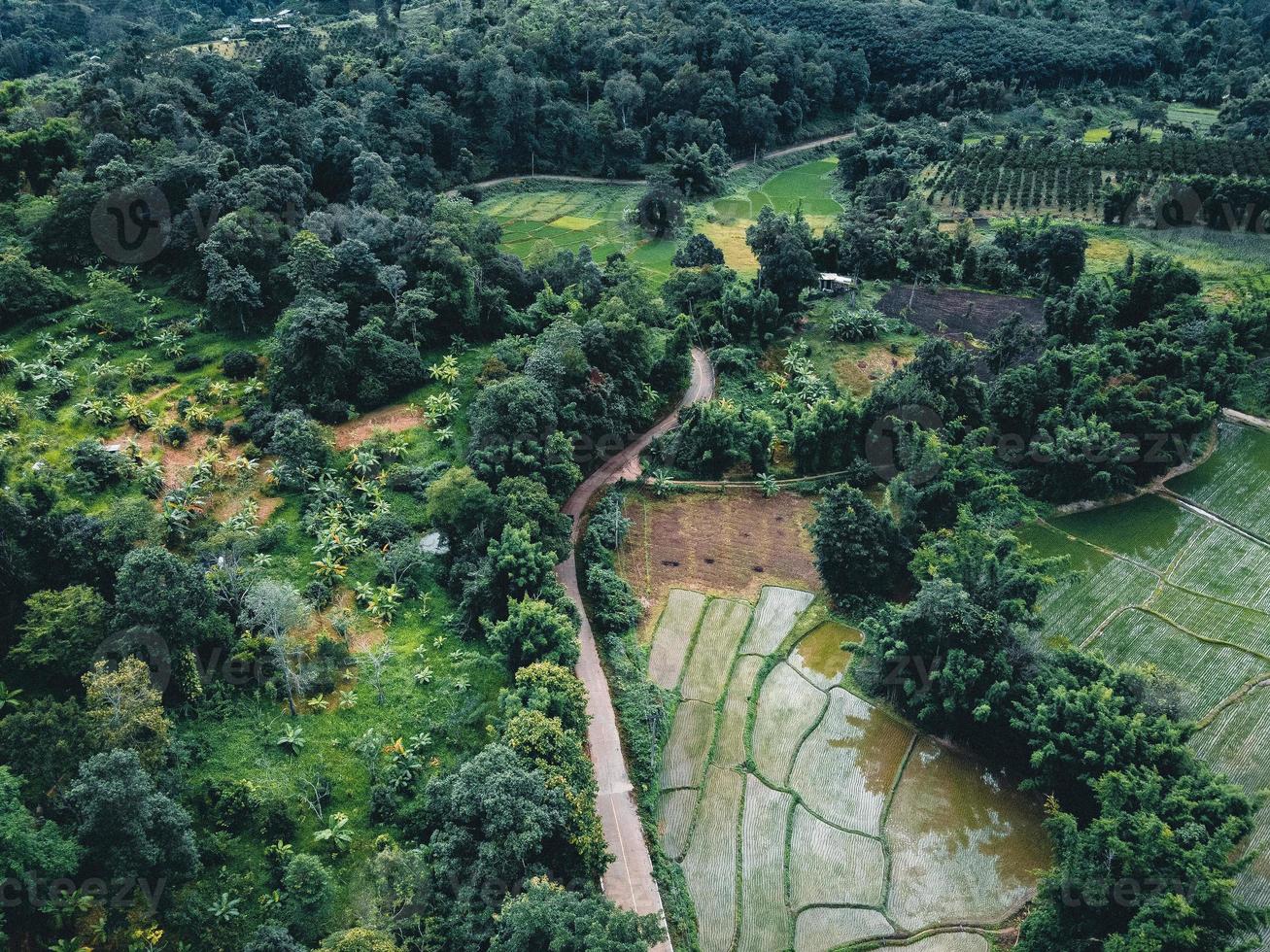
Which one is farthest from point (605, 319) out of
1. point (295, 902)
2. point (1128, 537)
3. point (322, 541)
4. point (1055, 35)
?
point (1055, 35)

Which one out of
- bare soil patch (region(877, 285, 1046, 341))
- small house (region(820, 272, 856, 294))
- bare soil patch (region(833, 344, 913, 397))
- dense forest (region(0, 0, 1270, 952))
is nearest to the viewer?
dense forest (region(0, 0, 1270, 952))

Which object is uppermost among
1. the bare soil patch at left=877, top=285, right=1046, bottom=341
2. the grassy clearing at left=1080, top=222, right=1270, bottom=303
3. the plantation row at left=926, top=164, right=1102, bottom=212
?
the plantation row at left=926, top=164, right=1102, bottom=212

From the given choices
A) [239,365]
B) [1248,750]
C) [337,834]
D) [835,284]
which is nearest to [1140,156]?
[835,284]

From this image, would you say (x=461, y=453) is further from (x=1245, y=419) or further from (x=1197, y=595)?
(x=1245, y=419)

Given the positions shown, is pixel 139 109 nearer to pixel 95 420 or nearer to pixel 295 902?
pixel 95 420

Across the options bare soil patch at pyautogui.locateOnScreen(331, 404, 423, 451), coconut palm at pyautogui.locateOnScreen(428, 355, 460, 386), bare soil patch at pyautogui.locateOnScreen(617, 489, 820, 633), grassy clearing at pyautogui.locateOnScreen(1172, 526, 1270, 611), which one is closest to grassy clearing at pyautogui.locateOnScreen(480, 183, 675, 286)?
coconut palm at pyautogui.locateOnScreen(428, 355, 460, 386)

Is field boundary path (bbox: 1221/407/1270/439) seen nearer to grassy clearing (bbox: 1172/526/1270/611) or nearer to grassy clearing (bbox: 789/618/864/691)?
grassy clearing (bbox: 1172/526/1270/611)

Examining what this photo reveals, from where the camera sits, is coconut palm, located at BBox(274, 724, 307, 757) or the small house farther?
the small house
